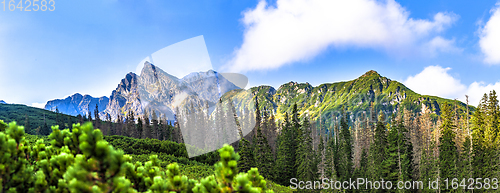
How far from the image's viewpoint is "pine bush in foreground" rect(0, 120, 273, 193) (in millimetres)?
1890

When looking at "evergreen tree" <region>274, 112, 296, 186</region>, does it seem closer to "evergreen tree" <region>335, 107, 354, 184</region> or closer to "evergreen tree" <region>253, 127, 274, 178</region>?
"evergreen tree" <region>253, 127, 274, 178</region>

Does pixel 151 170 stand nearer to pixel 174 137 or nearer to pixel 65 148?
pixel 65 148

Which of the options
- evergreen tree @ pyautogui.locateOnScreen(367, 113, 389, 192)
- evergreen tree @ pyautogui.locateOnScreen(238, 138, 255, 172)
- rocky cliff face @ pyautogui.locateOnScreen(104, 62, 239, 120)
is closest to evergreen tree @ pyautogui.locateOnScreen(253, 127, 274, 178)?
evergreen tree @ pyautogui.locateOnScreen(238, 138, 255, 172)

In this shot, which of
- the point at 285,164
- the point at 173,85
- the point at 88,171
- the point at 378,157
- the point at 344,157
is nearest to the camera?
the point at 88,171

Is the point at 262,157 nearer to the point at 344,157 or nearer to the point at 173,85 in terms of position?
the point at 344,157

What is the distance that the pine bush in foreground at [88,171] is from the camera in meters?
1.89

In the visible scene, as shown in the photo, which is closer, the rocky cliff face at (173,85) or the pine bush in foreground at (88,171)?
the pine bush in foreground at (88,171)

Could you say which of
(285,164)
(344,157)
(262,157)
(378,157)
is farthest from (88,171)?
(344,157)

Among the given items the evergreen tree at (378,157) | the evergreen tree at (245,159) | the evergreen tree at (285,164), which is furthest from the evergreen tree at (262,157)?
the evergreen tree at (378,157)

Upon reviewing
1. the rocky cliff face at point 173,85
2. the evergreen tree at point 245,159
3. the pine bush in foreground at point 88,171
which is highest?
the rocky cliff face at point 173,85

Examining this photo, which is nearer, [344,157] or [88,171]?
[88,171]

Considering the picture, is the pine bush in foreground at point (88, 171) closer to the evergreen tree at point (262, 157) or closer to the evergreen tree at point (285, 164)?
the evergreen tree at point (262, 157)

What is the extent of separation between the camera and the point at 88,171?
6.27 feet

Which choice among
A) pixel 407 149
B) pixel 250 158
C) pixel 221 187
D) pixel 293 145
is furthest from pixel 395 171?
pixel 221 187
